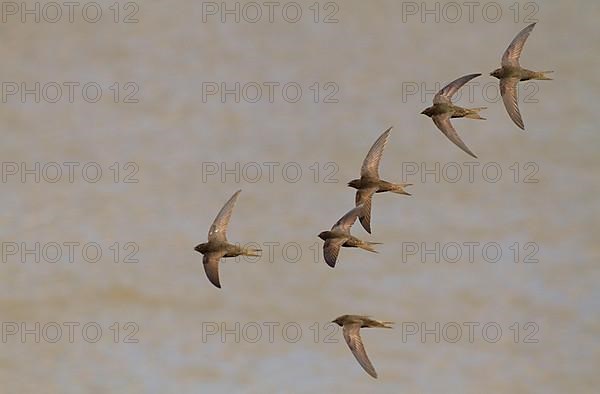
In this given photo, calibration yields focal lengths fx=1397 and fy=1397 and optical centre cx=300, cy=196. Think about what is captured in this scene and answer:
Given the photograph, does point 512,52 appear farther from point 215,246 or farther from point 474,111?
point 215,246

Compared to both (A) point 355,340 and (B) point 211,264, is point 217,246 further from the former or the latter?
(A) point 355,340

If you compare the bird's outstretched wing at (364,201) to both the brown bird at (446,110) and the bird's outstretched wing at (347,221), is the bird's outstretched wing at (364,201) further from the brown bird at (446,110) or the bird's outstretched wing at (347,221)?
the brown bird at (446,110)

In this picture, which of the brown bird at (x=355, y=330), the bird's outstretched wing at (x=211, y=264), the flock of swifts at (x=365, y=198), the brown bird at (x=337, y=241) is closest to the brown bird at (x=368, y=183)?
the flock of swifts at (x=365, y=198)

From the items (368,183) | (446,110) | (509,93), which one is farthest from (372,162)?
(509,93)

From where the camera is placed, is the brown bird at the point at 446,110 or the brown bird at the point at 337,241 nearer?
the brown bird at the point at 337,241

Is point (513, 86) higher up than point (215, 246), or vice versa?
point (513, 86)

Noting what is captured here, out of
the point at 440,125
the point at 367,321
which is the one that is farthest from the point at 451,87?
the point at 367,321

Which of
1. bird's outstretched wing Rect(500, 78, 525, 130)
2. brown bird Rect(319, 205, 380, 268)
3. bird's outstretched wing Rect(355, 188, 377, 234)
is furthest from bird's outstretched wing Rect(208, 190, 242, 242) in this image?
bird's outstretched wing Rect(500, 78, 525, 130)

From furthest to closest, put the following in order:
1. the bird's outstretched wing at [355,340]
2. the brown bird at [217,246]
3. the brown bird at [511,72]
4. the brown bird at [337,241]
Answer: the brown bird at [511,72] → the brown bird at [217,246] → the brown bird at [337,241] → the bird's outstretched wing at [355,340]
